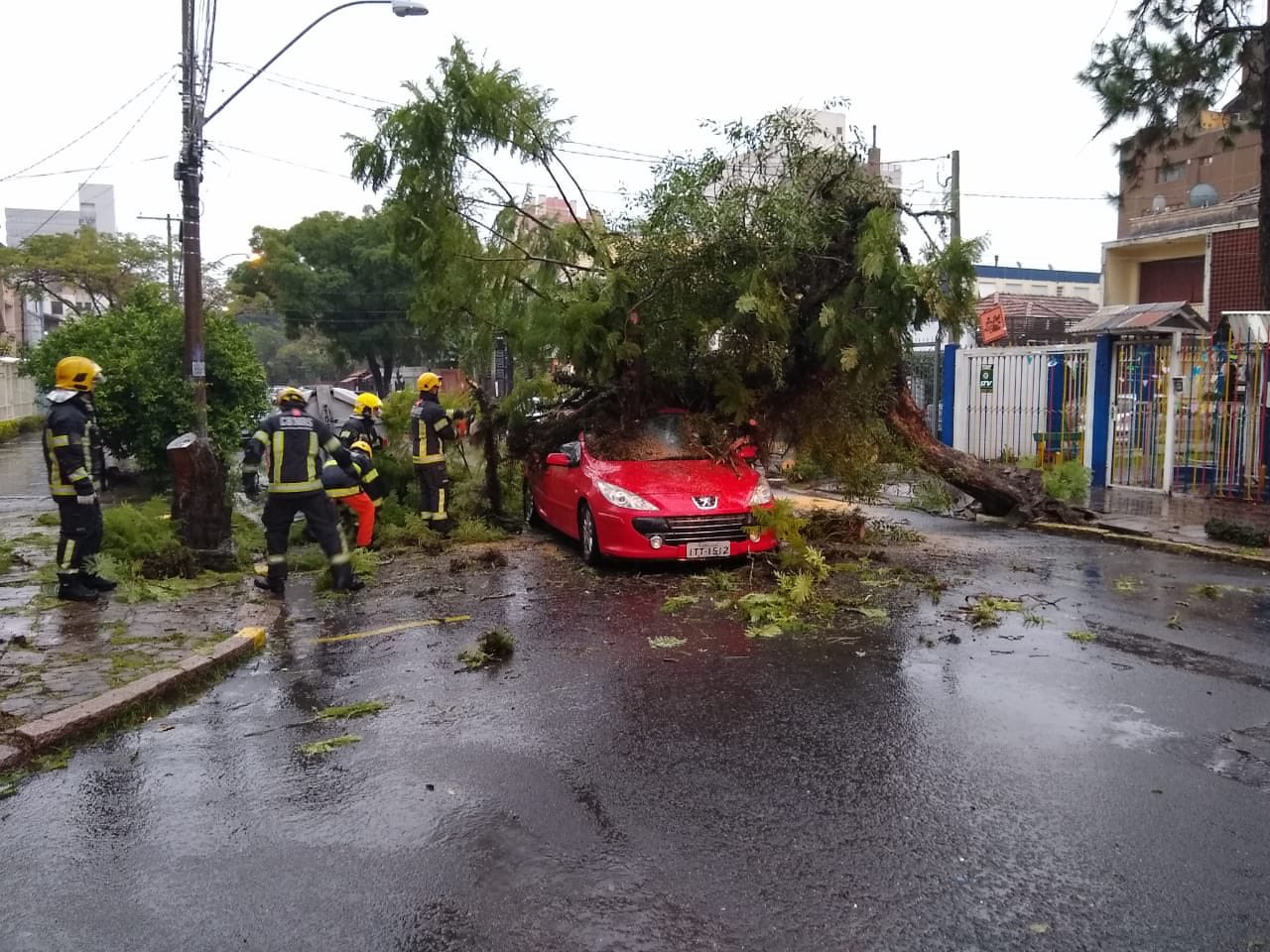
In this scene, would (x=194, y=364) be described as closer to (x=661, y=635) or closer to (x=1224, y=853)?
(x=661, y=635)

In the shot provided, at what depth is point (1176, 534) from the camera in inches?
442

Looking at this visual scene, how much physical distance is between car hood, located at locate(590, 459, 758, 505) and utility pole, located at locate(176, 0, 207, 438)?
18.8 feet

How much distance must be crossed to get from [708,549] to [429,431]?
3.72 m

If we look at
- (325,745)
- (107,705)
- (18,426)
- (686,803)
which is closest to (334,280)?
(18,426)

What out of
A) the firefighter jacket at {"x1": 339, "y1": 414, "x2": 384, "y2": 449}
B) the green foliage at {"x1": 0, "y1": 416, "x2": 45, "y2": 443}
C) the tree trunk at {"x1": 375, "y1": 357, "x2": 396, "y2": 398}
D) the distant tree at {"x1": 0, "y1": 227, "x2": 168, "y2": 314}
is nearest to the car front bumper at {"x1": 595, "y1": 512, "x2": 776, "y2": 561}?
the firefighter jacket at {"x1": 339, "y1": 414, "x2": 384, "y2": 449}

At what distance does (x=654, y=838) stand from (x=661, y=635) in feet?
10.5

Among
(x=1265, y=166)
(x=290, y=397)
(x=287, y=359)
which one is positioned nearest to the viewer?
(x=290, y=397)

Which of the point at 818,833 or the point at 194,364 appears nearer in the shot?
the point at 818,833

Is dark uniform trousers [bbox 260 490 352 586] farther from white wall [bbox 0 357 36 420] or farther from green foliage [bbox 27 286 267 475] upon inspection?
white wall [bbox 0 357 36 420]

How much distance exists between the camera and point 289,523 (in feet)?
29.0

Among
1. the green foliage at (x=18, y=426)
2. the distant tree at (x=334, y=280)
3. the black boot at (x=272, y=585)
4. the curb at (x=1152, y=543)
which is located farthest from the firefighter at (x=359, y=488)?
the distant tree at (x=334, y=280)

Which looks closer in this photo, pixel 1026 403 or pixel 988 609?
pixel 988 609

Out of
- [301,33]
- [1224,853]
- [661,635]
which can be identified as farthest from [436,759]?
[301,33]

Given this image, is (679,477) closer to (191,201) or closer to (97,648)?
(97,648)
